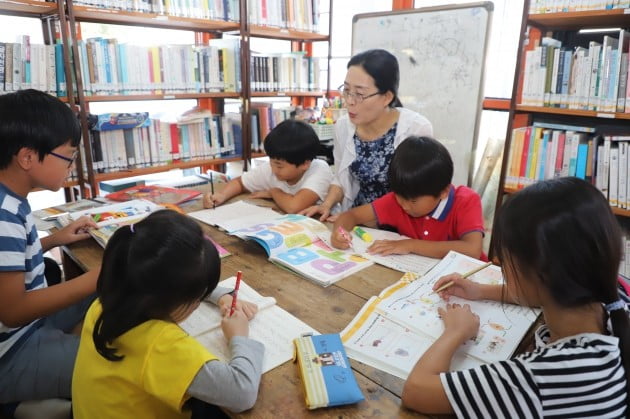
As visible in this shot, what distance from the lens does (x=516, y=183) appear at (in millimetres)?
Answer: 2434

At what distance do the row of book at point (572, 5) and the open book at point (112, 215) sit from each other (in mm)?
2038

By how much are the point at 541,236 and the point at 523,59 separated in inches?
77.3

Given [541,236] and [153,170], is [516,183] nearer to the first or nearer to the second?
[541,236]

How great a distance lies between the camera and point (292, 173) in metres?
1.86

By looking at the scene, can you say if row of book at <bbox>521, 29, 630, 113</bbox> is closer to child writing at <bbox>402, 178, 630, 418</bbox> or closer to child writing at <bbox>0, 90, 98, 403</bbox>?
child writing at <bbox>402, 178, 630, 418</bbox>

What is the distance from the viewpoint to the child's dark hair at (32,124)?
1.09 meters

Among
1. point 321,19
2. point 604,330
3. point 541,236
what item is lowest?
point 604,330

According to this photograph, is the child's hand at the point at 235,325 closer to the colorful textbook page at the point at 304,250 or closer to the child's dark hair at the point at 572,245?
the colorful textbook page at the point at 304,250

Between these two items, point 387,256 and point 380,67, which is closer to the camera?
point 387,256

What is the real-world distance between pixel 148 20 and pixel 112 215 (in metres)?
1.78

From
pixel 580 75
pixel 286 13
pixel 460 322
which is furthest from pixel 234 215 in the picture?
pixel 286 13

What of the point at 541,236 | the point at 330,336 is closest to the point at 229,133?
the point at 330,336

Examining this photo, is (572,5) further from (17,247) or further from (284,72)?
(17,247)

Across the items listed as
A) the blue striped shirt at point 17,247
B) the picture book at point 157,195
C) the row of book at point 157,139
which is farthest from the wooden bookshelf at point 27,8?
the blue striped shirt at point 17,247
